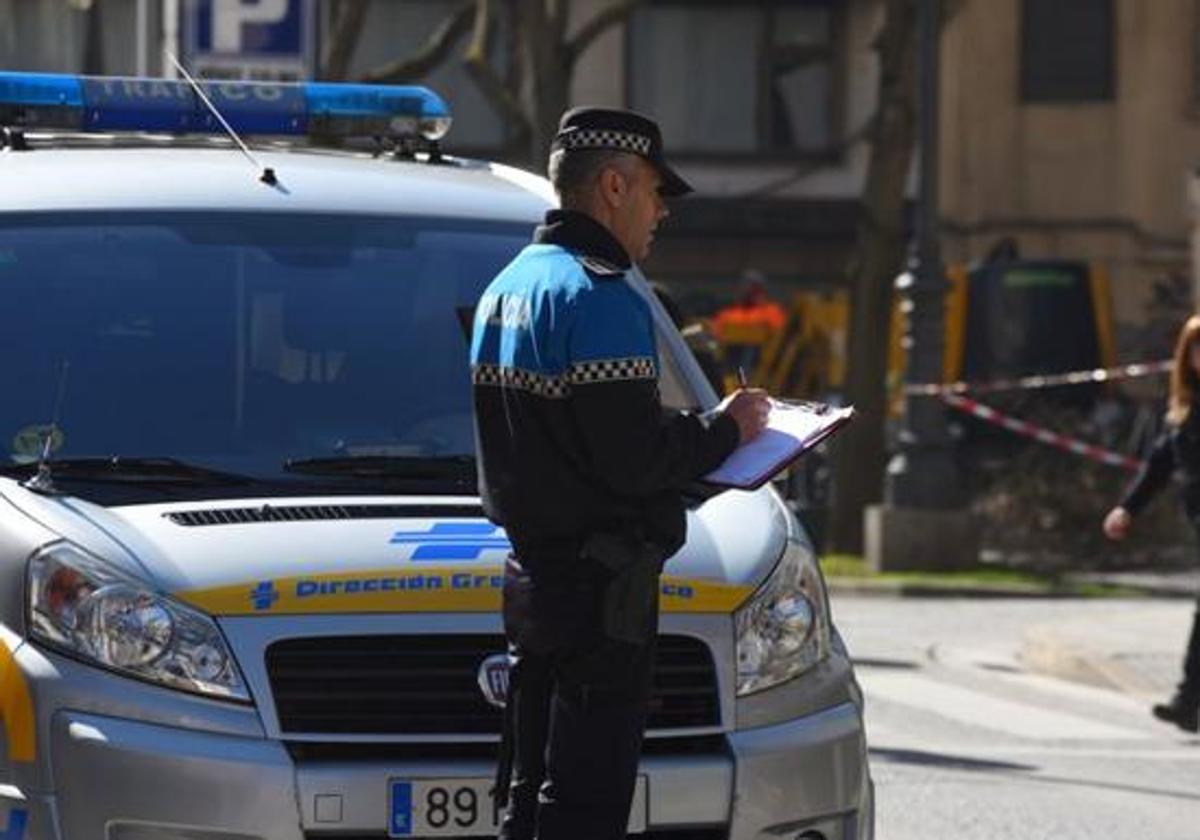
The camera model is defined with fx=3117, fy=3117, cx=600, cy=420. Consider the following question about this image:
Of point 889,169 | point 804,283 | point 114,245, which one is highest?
point 114,245

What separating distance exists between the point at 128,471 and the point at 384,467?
0.54 meters

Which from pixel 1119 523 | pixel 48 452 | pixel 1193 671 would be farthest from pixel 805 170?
pixel 48 452

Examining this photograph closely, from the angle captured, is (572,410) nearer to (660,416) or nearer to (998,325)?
(660,416)

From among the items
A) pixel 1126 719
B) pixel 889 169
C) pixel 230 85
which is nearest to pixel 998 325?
pixel 889 169

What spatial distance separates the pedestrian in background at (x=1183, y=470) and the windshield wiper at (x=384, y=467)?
236 inches

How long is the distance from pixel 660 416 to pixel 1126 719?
27.7ft

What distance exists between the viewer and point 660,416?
5.63 meters

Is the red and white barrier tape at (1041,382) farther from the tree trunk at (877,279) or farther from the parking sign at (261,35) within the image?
the parking sign at (261,35)

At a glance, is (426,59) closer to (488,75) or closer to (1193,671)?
(488,75)

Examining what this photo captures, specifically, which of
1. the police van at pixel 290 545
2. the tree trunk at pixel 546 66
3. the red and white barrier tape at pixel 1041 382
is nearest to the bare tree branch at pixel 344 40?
the tree trunk at pixel 546 66

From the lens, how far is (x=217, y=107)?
7879 mm

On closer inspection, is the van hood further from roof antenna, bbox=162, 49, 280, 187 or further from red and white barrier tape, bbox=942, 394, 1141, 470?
red and white barrier tape, bbox=942, 394, 1141, 470

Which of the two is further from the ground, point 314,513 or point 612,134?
point 612,134

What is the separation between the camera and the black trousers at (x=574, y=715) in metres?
5.56
